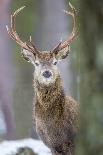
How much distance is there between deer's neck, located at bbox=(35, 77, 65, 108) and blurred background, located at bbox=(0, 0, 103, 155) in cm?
29

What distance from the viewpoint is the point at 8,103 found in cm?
1938

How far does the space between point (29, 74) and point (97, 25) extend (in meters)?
23.5

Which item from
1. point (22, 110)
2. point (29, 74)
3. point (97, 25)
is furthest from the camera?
point (29, 74)

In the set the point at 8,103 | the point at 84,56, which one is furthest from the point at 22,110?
the point at 84,56

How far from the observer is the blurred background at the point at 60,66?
4.09 metres

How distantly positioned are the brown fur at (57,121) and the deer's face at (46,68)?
1.00 ft

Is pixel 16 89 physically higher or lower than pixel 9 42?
lower

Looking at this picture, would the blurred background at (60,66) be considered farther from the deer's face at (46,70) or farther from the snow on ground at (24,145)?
the snow on ground at (24,145)

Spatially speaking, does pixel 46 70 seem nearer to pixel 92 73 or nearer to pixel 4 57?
pixel 92 73

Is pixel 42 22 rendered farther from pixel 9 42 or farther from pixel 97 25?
pixel 97 25

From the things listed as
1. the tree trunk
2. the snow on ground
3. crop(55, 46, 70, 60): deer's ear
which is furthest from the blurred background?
the snow on ground

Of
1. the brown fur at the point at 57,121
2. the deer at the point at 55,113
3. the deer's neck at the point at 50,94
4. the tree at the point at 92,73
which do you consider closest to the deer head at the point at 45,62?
the deer at the point at 55,113

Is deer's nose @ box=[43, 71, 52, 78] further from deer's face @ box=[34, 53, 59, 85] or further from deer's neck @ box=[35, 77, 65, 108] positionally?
deer's neck @ box=[35, 77, 65, 108]

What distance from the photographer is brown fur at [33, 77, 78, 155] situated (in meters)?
10.1
